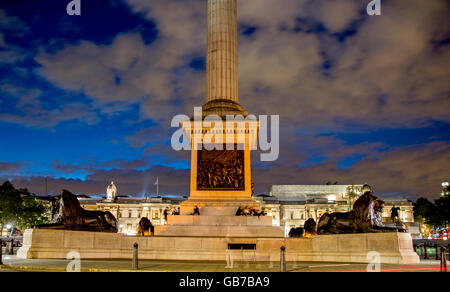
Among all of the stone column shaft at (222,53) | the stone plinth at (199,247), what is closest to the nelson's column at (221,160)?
the stone column shaft at (222,53)

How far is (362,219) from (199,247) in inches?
309

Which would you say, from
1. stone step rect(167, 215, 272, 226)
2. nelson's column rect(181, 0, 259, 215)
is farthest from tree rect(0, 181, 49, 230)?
stone step rect(167, 215, 272, 226)

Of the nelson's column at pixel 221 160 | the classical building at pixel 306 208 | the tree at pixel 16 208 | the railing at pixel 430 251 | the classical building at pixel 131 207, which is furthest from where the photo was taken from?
the classical building at pixel 131 207

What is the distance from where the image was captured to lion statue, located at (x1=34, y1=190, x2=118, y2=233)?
1948cm

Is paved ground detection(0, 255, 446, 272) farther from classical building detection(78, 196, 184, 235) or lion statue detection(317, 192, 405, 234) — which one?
classical building detection(78, 196, 184, 235)

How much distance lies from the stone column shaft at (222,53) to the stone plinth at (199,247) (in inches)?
444

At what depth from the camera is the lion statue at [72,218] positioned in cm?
1948

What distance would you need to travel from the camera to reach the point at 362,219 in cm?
1856

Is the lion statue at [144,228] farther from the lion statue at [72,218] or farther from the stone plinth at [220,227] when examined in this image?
the lion statue at [72,218]

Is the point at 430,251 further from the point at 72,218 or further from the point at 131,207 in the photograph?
the point at 131,207

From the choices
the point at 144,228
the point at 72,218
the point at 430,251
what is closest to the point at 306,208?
the point at 430,251

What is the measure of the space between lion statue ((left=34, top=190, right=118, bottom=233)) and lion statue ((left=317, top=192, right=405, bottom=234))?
1147 cm

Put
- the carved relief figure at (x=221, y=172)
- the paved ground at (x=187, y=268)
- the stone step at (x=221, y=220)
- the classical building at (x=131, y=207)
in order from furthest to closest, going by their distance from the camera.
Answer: the classical building at (x=131, y=207) < the carved relief figure at (x=221, y=172) < the stone step at (x=221, y=220) < the paved ground at (x=187, y=268)

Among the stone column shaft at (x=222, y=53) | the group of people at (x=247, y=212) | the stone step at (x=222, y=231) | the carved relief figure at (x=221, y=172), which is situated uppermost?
the stone column shaft at (x=222, y=53)
